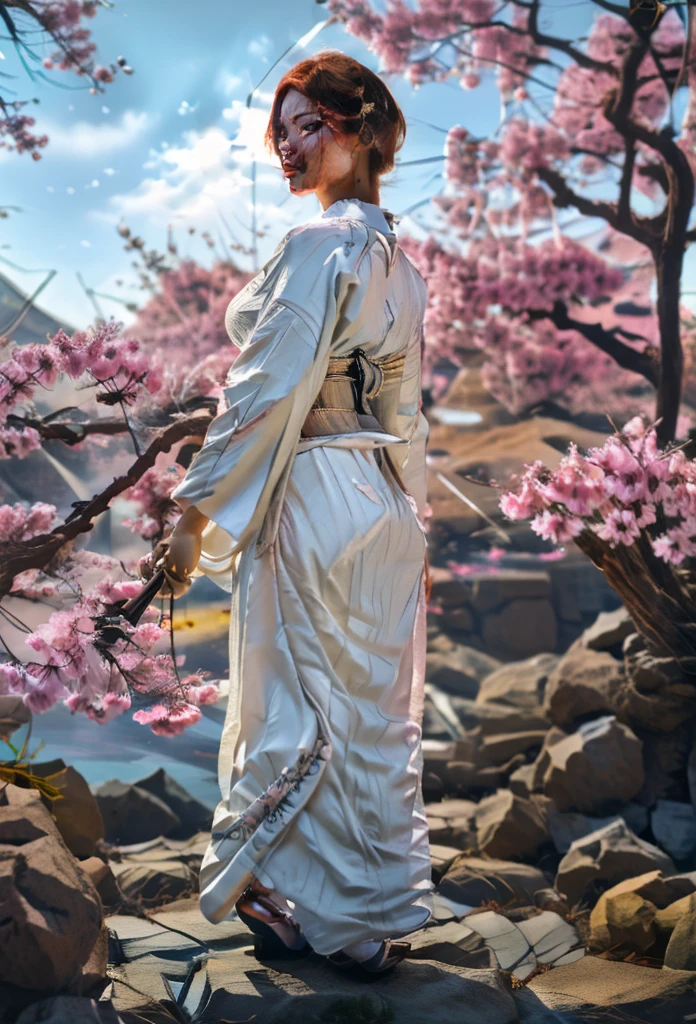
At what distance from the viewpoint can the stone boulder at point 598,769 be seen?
3457 mm

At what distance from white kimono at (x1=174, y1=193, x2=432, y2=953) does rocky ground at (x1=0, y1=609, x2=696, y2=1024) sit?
8.7 inches

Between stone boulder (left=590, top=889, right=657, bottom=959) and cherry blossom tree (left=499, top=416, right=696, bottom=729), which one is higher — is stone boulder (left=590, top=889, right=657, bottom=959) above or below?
below

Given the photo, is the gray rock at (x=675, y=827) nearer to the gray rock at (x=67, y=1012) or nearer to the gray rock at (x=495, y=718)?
the gray rock at (x=495, y=718)

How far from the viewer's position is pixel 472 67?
4.85 metres

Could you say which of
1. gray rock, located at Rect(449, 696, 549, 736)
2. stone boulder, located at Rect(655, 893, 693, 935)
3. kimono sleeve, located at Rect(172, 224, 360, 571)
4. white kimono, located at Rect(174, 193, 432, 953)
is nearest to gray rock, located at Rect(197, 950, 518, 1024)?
white kimono, located at Rect(174, 193, 432, 953)

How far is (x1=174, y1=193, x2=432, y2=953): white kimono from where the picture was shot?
5.93 feet

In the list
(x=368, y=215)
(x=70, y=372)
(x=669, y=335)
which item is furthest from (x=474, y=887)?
(x=669, y=335)

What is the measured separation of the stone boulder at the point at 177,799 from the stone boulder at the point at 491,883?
1.04 m

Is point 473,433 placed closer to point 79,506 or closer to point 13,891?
point 79,506

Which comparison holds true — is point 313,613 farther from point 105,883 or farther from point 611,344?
point 611,344

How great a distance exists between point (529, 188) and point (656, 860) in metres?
Result: 3.63

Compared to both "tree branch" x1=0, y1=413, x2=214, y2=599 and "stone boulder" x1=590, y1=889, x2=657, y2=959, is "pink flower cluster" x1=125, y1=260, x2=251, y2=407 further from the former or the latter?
"stone boulder" x1=590, y1=889, x2=657, y2=959

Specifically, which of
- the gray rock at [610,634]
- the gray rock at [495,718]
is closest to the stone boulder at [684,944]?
the gray rock at [610,634]

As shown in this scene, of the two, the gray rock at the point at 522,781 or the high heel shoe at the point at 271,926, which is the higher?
the gray rock at the point at 522,781
